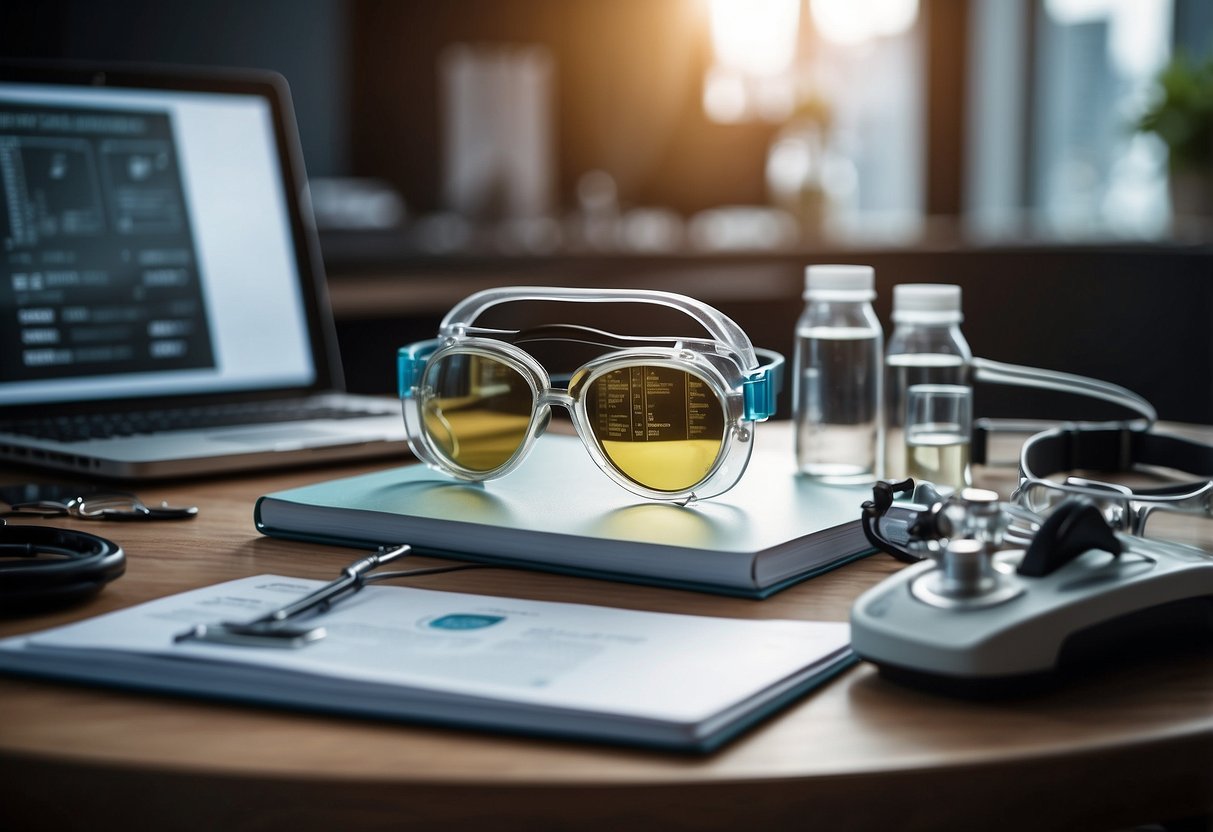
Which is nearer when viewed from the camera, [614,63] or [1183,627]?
[1183,627]

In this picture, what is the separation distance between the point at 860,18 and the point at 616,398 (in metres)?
4.81

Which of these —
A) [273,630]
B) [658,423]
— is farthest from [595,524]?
[273,630]

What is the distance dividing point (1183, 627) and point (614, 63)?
189 inches

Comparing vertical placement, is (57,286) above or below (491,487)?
above

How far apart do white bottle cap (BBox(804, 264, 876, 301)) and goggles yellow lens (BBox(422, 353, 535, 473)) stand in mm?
249

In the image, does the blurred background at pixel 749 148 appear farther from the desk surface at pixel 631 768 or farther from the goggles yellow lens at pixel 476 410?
the desk surface at pixel 631 768

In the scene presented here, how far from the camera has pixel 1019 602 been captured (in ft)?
1.64

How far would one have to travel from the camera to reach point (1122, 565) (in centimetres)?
53

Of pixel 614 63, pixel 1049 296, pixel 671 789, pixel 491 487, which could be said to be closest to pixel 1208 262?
pixel 1049 296

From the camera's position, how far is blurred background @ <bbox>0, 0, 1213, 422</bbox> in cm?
269

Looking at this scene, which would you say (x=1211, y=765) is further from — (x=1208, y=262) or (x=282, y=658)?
(x=1208, y=262)

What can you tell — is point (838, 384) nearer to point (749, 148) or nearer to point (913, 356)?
point (913, 356)

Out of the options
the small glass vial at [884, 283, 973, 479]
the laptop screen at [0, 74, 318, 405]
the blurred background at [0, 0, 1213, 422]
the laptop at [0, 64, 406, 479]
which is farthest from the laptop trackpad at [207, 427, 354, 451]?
the blurred background at [0, 0, 1213, 422]

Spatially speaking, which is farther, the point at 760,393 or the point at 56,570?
the point at 760,393
